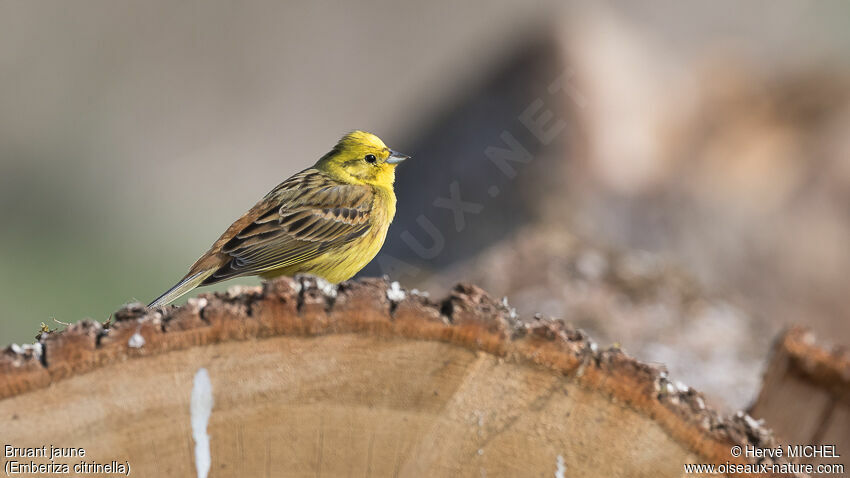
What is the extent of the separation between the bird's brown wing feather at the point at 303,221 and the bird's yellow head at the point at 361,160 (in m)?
0.06

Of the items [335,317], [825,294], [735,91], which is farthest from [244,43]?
[335,317]

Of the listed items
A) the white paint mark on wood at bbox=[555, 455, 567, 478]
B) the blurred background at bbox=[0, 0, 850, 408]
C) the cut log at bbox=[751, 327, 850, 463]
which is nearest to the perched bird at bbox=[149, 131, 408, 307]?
the white paint mark on wood at bbox=[555, 455, 567, 478]

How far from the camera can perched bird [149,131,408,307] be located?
12.1 ft

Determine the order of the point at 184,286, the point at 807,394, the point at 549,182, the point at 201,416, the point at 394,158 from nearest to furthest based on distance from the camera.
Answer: the point at 201,416 → the point at 184,286 → the point at 394,158 → the point at 807,394 → the point at 549,182

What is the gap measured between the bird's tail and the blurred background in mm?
2195

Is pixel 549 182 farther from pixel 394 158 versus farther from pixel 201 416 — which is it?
pixel 201 416

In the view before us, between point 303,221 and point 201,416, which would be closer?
point 201,416

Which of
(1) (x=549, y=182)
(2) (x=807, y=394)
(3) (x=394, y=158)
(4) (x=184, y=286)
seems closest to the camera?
(4) (x=184, y=286)

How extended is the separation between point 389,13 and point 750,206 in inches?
309

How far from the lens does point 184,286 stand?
343 centimetres

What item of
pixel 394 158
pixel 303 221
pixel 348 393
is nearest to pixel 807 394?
Result: pixel 394 158

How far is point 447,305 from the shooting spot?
8.25ft

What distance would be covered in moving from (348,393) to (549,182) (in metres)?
3.93

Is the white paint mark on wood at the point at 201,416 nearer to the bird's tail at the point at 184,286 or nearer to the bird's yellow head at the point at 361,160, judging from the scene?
the bird's tail at the point at 184,286
